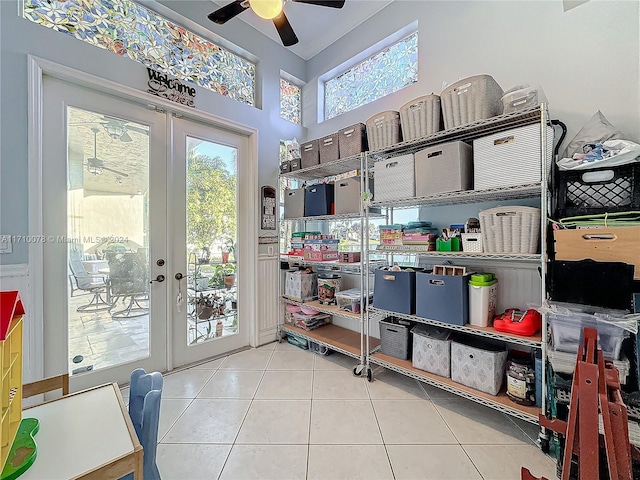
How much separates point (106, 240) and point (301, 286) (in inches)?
72.7

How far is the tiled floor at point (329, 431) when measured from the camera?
1.53 m

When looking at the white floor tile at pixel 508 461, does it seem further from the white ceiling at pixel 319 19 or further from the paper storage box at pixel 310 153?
the white ceiling at pixel 319 19

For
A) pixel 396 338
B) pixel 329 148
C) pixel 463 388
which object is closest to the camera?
pixel 463 388

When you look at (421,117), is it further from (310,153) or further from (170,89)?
(170,89)

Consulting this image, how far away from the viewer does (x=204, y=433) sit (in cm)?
180

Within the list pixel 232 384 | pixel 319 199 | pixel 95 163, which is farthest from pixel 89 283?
pixel 319 199

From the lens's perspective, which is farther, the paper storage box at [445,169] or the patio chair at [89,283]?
the patio chair at [89,283]

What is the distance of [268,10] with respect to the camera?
1875 mm

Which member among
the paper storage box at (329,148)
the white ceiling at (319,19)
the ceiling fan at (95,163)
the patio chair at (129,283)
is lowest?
the patio chair at (129,283)

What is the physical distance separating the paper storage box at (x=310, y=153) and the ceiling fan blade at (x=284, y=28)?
0.89 metres

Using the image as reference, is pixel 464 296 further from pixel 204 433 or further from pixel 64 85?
pixel 64 85

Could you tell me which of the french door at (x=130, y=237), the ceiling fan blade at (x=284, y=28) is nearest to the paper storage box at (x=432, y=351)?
the french door at (x=130, y=237)

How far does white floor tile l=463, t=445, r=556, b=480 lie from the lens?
58.5 inches

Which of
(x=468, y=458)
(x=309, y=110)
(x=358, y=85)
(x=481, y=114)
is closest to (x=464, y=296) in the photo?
(x=468, y=458)
